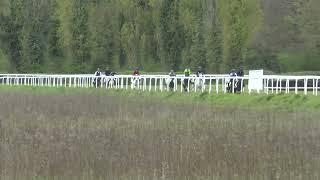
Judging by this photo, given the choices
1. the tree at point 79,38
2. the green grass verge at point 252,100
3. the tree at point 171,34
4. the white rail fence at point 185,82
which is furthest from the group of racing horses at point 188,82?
the tree at point 79,38

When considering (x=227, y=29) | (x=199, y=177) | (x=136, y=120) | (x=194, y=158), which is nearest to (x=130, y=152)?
(x=194, y=158)

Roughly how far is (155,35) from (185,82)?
31.4 meters

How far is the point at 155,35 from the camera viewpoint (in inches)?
2744

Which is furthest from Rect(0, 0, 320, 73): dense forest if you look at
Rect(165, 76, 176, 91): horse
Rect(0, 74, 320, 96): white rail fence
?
Rect(165, 76, 176, 91): horse

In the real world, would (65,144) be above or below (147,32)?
below

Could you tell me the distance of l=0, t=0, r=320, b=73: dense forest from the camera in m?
61.9

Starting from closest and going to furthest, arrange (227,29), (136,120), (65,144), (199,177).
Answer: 1. (199,177)
2. (65,144)
3. (136,120)
4. (227,29)

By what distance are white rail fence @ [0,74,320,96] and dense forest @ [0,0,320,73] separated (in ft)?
40.8

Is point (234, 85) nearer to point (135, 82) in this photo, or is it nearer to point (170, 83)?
point (170, 83)

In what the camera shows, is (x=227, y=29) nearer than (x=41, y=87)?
No

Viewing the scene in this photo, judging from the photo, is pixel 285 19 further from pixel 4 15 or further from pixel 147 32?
pixel 4 15

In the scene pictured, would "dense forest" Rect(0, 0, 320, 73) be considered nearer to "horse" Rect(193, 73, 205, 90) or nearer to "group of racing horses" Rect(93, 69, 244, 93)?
"group of racing horses" Rect(93, 69, 244, 93)

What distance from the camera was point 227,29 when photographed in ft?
199

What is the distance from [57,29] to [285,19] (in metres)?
23.2
